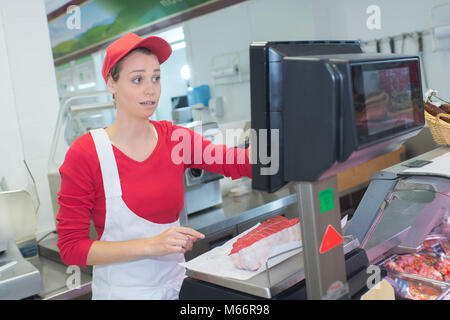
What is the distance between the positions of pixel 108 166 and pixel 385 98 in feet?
2.84

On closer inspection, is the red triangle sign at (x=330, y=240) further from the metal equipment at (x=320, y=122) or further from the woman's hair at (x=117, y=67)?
the woman's hair at (x=117, y=67)

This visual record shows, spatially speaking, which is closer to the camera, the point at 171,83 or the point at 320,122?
the point at 320,122

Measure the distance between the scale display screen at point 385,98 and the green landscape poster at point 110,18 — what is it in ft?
15.3

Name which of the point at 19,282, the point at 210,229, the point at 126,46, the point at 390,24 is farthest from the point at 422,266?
the point at 390,24

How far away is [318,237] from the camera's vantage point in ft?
2.77

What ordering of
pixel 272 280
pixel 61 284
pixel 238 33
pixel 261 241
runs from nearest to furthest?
pixel 272 280
pixel 261 241
pixel 61 284
pixel 238 33

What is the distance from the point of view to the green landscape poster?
5.12 m

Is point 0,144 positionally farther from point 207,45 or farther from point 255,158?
point 207,45

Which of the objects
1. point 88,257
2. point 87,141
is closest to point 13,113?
point 87,141

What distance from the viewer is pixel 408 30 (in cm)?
418

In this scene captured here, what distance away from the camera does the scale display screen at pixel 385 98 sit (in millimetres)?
783

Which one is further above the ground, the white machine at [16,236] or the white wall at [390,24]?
the white wall at [390,24]

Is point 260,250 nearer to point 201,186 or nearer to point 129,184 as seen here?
point 129,184

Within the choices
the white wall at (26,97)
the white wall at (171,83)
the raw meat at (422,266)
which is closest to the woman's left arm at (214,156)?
the raw meat at (422,266)
